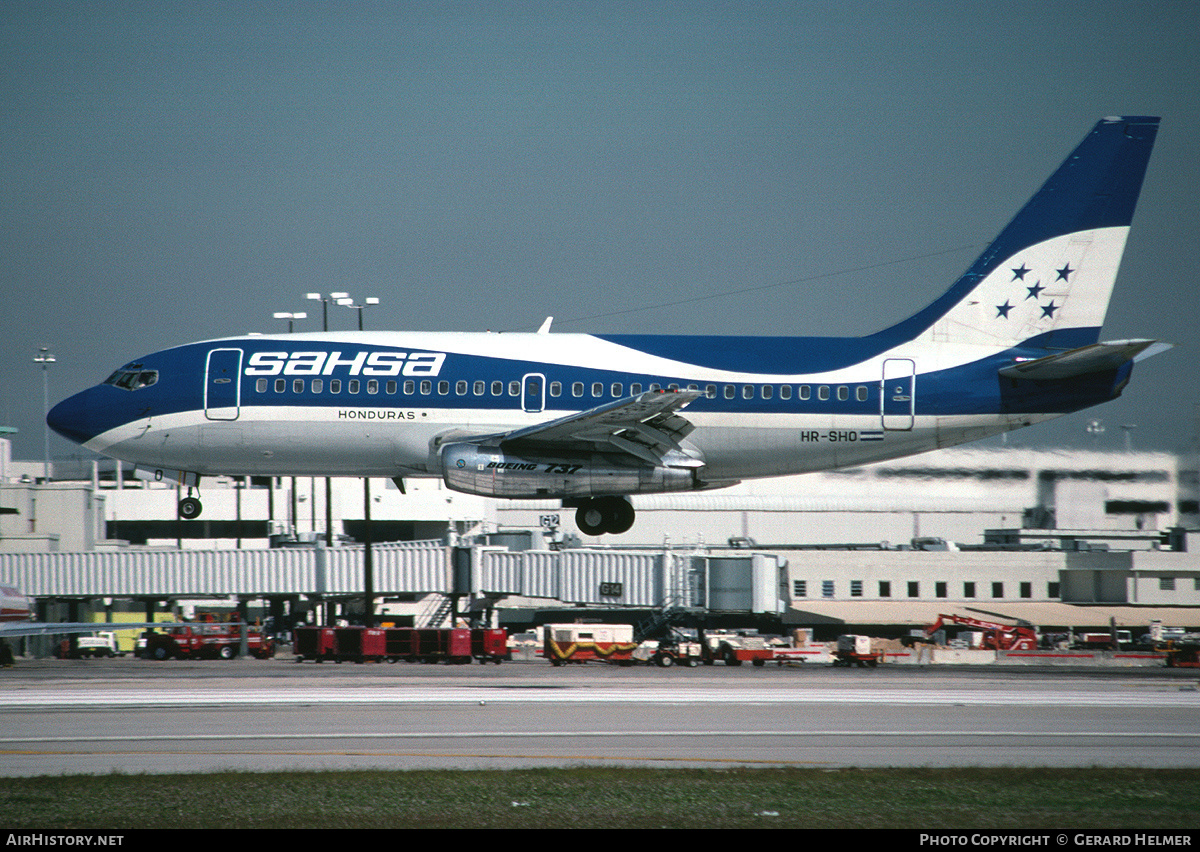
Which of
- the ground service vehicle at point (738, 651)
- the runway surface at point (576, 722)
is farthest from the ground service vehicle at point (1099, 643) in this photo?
the runway surface at point (576, 722)

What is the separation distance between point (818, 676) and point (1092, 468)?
22238mm

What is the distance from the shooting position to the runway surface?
72.0ft

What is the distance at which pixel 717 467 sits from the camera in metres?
36.2

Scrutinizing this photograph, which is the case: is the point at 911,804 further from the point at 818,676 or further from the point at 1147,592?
the point at 1147,592

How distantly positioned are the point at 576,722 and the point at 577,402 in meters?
11.6

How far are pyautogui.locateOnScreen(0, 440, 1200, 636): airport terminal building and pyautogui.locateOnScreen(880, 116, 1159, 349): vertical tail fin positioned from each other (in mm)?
17676

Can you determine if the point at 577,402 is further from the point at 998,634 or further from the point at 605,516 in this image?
the point at 998,634

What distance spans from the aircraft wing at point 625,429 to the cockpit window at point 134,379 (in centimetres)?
1027

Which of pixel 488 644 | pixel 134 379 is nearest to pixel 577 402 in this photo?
pixel 134 379

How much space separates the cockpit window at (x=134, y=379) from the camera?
36.7 meters

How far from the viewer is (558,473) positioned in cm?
3519

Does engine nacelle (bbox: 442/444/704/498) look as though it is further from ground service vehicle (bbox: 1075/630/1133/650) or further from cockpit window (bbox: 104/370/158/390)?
ground service vehicle (bbox: 1075/630/1133/650)

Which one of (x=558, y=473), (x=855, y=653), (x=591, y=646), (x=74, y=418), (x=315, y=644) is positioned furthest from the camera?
(x=315, y=644)

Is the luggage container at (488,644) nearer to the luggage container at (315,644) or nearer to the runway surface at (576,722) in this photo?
the luggage container at (315,644)
